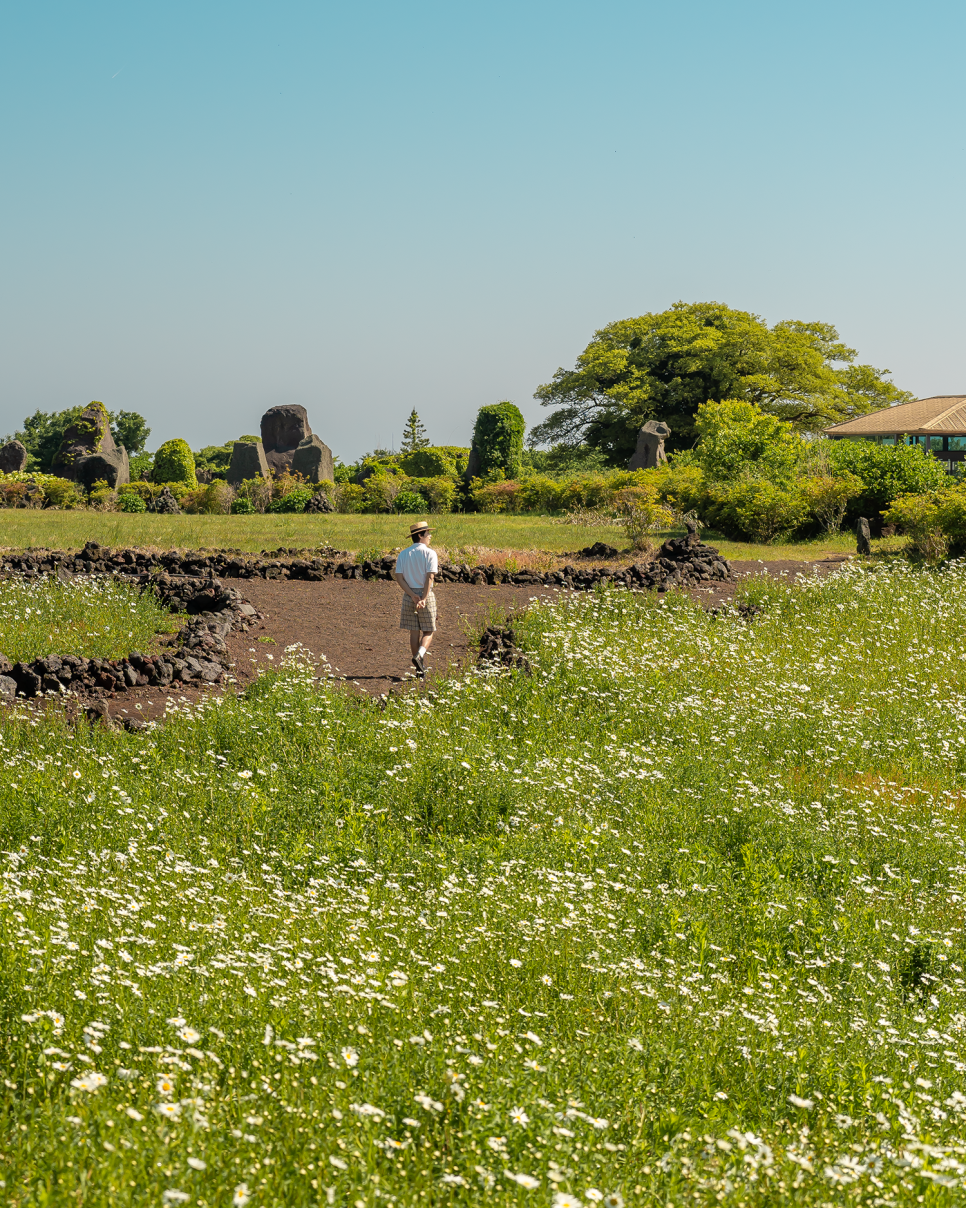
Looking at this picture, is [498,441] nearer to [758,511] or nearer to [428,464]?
[428,464]

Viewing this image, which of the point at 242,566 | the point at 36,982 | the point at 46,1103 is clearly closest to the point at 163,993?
the point at 36,982

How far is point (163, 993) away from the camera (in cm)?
369

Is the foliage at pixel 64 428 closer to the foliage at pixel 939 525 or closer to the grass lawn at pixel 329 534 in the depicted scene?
the grass lawn at pixel 329 534

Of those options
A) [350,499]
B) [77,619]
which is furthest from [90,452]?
[77,619]

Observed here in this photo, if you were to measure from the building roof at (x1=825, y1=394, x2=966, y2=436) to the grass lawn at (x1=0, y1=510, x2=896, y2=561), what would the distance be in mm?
32718

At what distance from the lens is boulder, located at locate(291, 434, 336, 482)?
40344mm

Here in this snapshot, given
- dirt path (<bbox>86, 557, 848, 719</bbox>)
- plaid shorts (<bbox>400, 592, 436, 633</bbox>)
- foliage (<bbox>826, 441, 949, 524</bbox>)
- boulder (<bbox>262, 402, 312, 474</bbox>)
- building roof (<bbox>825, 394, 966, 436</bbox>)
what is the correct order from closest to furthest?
1. dirt path (<bbox>86, 557, 848, 719</bbox>)
2. plaid shorts (<bbox>400, 592, 436, 633</bbox>)
3. foliage (<bbox>826, 441, 949, 524</bbox>)
4. boulder (<bbox>262, 402, 312, 474</bbox>)
5. building roof (<bbox>825, 394, 966, 436</bbox>)

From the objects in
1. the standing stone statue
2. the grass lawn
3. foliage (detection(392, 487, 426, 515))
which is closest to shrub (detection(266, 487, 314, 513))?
foliage (detection(392, 487, 426, 515))

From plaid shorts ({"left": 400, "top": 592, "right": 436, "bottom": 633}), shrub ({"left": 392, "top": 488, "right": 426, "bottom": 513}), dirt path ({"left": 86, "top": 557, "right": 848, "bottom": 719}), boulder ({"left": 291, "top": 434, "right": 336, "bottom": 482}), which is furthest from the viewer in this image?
boulder ({"left": 291, "top": 434, "right": 336, "bottom": 482})

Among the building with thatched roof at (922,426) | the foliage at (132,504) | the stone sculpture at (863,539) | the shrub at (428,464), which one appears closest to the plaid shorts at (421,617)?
the stone sculpture at (863,539)

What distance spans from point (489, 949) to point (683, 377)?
46925 millimetres

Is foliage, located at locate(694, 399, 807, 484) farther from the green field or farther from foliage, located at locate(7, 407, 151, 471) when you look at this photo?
foliage, located at locate(7, 407, 151, 471)

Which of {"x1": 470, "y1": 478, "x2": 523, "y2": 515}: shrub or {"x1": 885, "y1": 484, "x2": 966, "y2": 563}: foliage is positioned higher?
{"x1": 470, "y1": 478, "x2": 523, "y2": 515}: shrub

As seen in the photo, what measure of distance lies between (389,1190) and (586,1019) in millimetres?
1533
